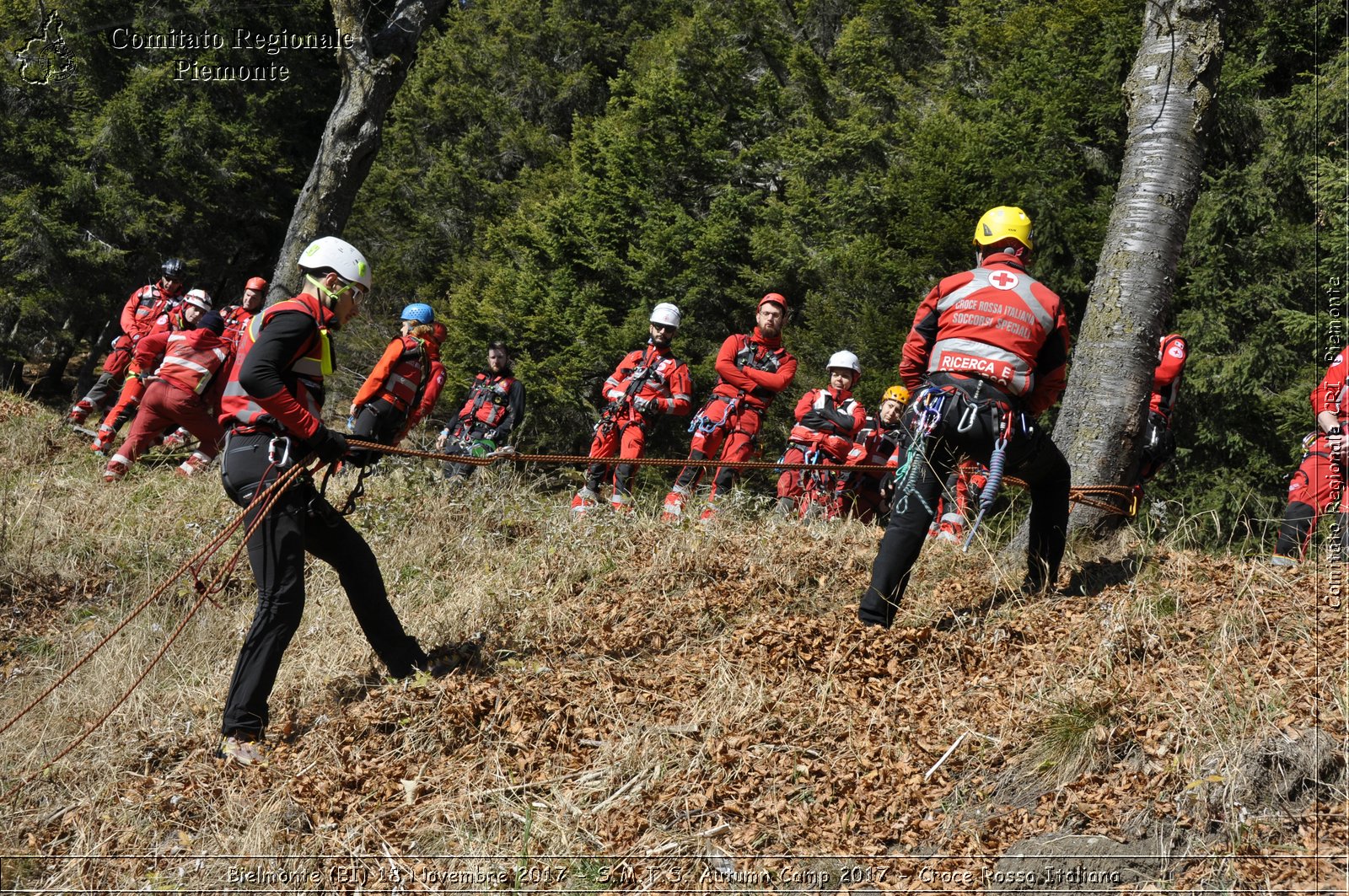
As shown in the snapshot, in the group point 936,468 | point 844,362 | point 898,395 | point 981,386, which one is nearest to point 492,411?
point 844,362

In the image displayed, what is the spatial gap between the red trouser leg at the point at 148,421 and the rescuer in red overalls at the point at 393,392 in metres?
1.98

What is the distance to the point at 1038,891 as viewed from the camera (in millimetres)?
3734

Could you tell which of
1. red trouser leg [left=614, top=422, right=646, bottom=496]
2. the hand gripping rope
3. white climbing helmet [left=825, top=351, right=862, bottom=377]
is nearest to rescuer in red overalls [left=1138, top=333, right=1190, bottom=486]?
white climbing helmet [left=825, top=351, right=862, bottom=377]

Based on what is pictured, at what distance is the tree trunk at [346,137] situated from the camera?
12.2 metres

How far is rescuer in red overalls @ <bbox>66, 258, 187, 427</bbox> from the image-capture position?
14.8 m

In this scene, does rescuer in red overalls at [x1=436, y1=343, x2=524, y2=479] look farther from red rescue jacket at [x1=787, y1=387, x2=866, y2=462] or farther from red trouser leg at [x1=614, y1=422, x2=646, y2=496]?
red rescue jacket at [x1=787, y1=387, x2=866, y2=462]

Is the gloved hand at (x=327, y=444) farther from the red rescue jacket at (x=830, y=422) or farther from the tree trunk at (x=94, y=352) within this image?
the tree trunk at (x=94, y=352)

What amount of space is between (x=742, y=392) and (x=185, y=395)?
545 centimetres

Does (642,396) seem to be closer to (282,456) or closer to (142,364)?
(142,364)

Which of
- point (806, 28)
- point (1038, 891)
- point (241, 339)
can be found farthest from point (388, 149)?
point (1038, 891)

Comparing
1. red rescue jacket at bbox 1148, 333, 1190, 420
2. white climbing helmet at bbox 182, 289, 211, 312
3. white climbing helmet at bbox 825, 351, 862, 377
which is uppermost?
red rescue jacket at bbox 1148, 333, 1190, 420

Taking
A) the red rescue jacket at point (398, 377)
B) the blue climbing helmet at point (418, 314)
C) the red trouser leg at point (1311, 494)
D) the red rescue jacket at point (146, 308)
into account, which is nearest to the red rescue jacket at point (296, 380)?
the red rescue jacket at point (398, 377)

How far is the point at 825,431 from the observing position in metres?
11.6

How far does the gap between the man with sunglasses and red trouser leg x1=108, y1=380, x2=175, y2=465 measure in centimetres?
622
